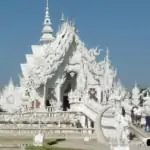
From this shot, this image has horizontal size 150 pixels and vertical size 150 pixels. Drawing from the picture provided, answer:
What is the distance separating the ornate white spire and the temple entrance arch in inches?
219

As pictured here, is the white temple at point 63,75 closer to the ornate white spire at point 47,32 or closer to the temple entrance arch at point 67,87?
the temple entrance arch at point 67,87

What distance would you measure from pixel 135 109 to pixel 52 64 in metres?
8.97

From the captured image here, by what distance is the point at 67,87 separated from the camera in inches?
1907

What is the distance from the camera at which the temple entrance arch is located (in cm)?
4738

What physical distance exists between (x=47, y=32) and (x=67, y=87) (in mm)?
8034

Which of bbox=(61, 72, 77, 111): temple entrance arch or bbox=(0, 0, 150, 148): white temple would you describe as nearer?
bbox=(0, 0, 150, 148): white temple

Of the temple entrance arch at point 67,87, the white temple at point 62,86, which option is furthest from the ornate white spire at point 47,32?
the temple entrance arch at point 67,87

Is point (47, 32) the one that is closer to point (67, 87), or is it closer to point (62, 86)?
point (67, 87)

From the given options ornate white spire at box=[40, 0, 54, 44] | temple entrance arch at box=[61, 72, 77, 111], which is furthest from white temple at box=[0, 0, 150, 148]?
ornate white spire at box=[40, 0, 54, 44]

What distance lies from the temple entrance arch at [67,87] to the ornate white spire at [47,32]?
555 cm

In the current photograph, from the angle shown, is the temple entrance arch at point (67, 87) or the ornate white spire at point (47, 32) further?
the ornate white spire at point (47, 32)

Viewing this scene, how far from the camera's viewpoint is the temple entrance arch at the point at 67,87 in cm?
4738

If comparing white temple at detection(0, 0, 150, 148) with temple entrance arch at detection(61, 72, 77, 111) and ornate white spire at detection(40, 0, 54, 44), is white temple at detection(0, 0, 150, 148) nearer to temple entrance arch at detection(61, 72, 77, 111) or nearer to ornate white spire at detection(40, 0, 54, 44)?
temple entrance arch at detection(61, 72, 77, 111)

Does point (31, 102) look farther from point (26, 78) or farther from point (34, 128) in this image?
point (34, 128)
